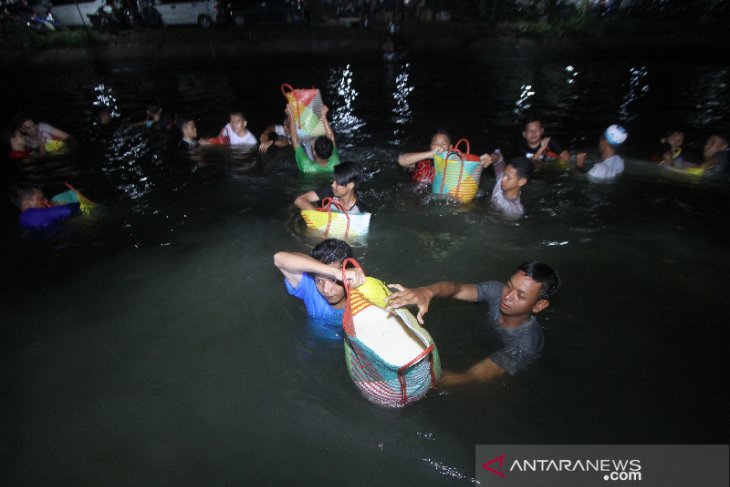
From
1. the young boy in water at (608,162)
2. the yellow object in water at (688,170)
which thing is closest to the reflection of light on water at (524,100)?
the yellow object in water at (688,170)

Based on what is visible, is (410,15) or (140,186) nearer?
(140,186)

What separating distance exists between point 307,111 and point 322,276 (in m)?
4.23

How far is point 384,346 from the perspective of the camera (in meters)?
2.75

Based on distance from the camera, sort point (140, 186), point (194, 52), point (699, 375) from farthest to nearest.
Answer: point (194, 52), point (140, 186), point (699, 375)

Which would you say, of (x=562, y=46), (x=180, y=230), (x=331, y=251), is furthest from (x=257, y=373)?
(x=562, y=46)

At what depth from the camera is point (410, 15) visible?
22391 mm

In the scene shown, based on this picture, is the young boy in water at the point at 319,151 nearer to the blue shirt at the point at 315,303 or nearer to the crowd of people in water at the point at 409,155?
the crowd of people in water at the point at 409,155

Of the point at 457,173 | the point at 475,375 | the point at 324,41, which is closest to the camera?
the point at 475,375

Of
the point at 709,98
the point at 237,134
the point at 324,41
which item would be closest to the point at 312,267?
the point at 237,134

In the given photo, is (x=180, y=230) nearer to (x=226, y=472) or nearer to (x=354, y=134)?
(x=226, y=472)

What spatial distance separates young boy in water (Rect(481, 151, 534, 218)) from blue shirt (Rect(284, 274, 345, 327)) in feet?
9.56

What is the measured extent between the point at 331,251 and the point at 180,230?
Answer: 11.4 ft

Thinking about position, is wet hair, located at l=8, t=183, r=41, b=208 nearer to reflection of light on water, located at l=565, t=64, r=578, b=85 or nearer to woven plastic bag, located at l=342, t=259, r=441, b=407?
woven plastic bag, located at l=342, t=259, r=441, b=407

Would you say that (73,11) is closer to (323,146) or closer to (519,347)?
(323,146)
